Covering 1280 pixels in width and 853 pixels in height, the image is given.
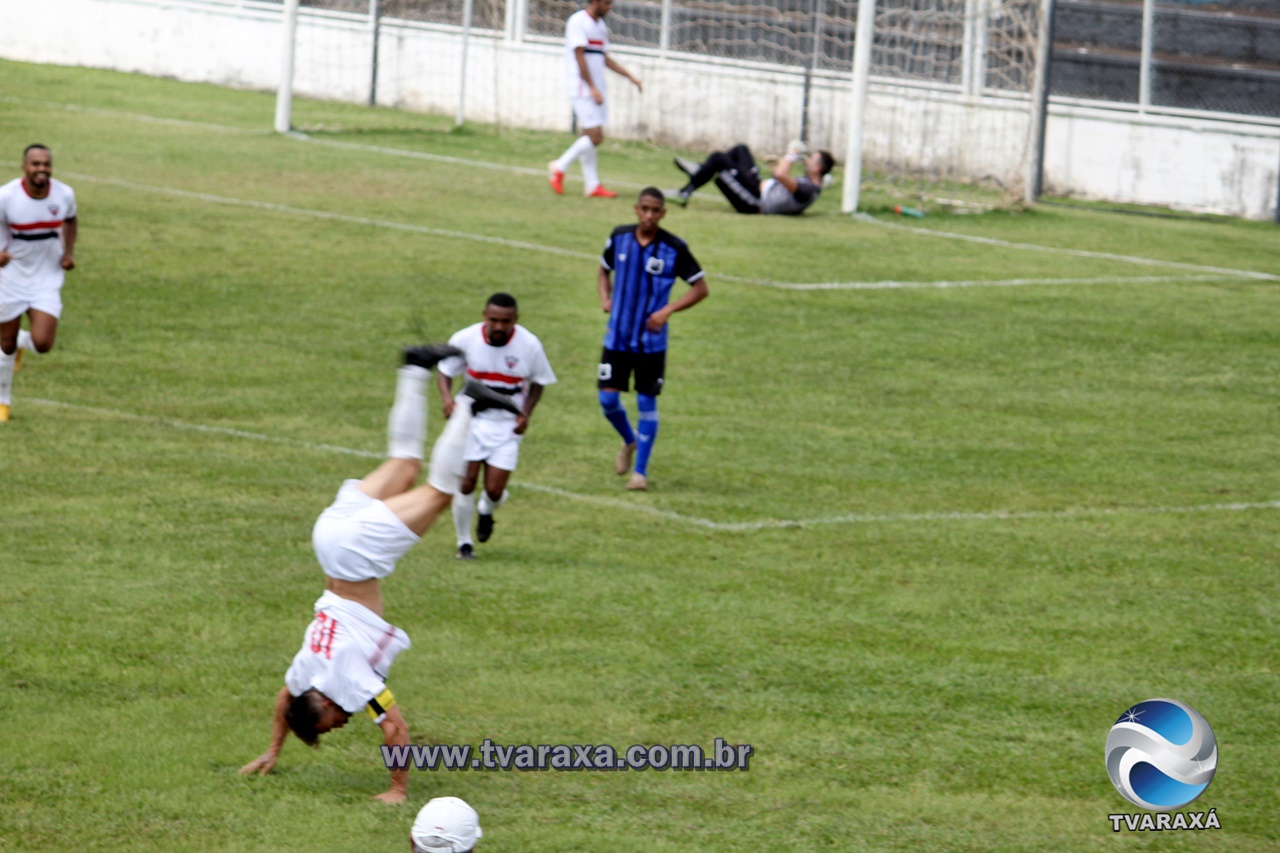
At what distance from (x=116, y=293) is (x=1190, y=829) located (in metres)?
13.8

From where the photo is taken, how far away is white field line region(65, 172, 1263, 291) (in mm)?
19578

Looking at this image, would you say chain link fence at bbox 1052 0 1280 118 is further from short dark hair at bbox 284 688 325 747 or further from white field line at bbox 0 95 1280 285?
short dark hair at bbox 284 688 325 747

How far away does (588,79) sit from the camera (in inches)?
922

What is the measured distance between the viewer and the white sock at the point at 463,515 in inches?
441

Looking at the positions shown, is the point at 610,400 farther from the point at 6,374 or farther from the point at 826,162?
the point at 826,162

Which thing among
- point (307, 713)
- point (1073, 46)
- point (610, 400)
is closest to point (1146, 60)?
point (1073, 46)

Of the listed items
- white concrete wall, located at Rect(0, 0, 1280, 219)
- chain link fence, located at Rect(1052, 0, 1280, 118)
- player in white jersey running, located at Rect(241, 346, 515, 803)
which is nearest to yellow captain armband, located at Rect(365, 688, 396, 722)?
player in white jersey running, located at Rect(241, 346, 515, 803)

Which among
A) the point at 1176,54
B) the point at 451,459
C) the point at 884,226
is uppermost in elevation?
the point at 1176,54

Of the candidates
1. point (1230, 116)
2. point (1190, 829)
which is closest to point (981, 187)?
point (1230, 116)

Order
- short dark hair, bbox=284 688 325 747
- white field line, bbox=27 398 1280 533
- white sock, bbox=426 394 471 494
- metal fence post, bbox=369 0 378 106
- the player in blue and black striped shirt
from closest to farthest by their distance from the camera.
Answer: short dark hair, bbox=284 688 325 747, white sock, bbox=426 394 471 494, white field line, bbox=27 398 1280 533, the player in blue and black striped shirt, metal fence post, bbox=369 0 378 106

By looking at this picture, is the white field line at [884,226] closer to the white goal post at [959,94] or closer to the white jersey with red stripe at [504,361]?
the white goal post at [959,94]

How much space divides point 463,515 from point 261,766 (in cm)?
375

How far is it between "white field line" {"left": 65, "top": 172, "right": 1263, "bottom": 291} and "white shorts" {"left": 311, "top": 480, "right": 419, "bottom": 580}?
1240 centimetres

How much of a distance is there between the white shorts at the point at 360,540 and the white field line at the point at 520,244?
1240 centimetres
